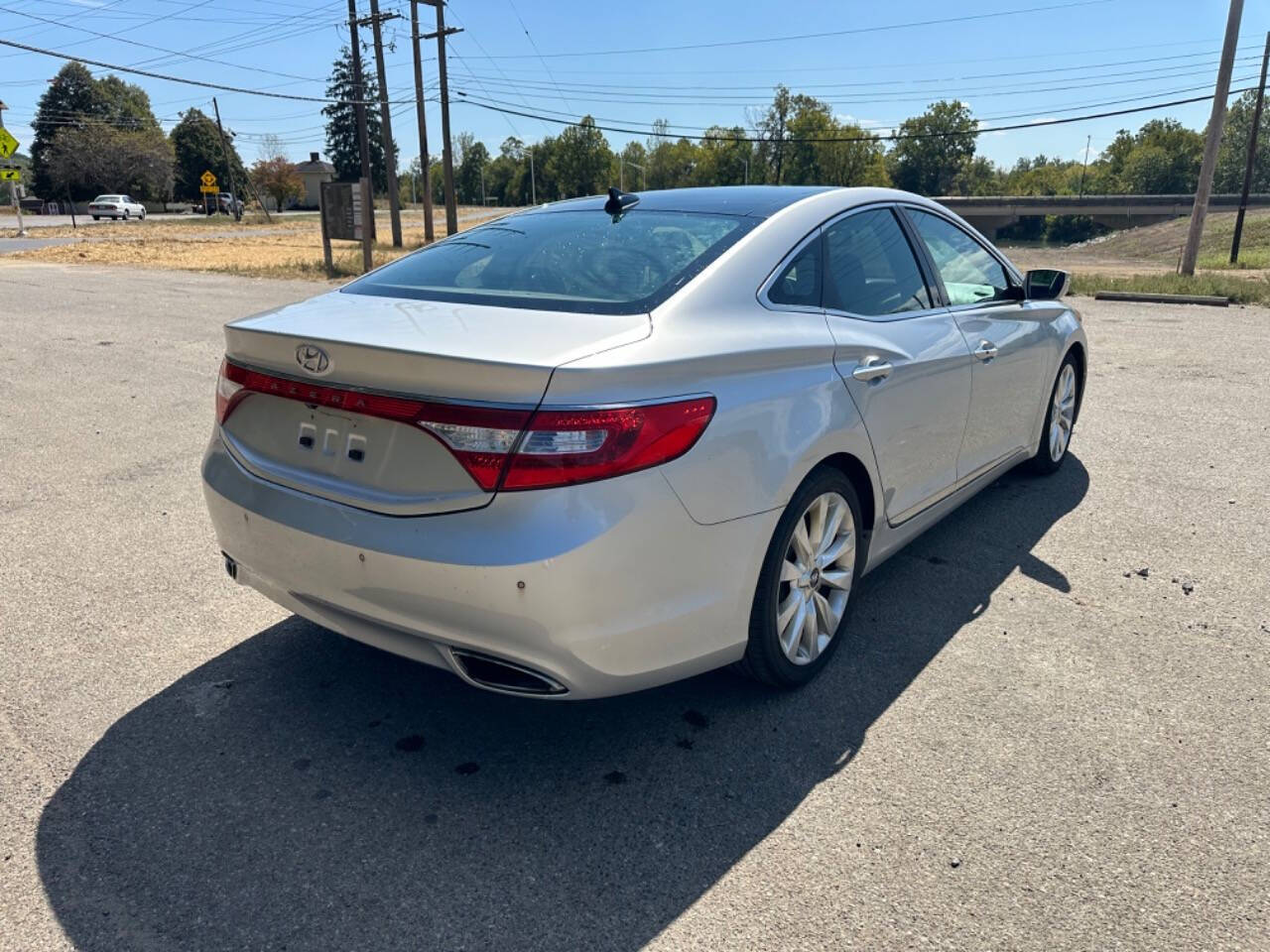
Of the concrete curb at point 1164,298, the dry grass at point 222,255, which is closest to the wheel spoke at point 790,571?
the concrete curb at point 1164,298

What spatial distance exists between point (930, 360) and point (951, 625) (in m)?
1.03

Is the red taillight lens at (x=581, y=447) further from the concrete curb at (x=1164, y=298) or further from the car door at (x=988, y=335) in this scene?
the concrete curb at (x=1164, y=298)

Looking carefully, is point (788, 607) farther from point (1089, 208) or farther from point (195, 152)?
point (195, 152)

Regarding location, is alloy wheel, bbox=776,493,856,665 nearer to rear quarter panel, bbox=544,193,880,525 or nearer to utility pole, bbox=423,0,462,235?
rear quarter panel, bbox=544,193,880,525

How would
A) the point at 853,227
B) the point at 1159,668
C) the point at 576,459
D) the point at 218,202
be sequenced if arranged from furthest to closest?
1. the point at 218,202
2. the point at 853,227
3. the point at 1159,668
4. the point at 576,459

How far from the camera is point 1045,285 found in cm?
492

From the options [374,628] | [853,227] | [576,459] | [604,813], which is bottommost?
[604,813]

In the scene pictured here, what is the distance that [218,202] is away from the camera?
83625 millimetres

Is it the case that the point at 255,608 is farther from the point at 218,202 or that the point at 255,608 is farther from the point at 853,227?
the point at 218,202

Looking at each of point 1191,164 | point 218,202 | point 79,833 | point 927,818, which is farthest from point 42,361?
point 1191,164

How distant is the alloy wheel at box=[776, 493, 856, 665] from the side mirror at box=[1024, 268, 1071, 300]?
225 cm

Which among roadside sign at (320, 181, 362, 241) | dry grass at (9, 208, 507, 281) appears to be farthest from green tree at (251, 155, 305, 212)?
roadside sign at (320, 181, 362, 241)

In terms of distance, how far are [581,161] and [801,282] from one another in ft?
346

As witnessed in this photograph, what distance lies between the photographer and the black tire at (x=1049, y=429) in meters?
5.13
